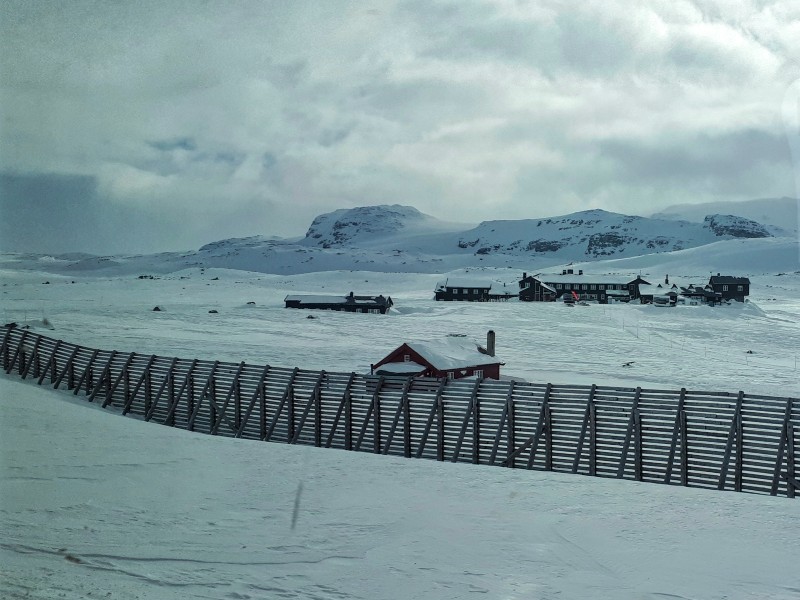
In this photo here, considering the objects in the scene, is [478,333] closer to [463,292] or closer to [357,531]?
[357,531]

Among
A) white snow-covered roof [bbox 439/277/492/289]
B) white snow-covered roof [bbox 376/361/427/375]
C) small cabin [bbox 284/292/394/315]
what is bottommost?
white snow-covered roof [bbox 376/361/427/375]

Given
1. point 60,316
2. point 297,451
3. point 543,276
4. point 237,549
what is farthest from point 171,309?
point 543,276

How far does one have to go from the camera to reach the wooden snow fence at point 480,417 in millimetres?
14516

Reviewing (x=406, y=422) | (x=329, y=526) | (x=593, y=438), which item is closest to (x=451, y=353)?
(x=406, y=422)

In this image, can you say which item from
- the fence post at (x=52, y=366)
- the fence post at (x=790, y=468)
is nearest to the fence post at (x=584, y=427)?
Result: the fence post at (x=790, y=468)

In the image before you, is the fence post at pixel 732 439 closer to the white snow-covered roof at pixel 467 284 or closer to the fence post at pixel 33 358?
the fence post at pixel 33 358

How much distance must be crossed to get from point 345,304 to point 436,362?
54.7m

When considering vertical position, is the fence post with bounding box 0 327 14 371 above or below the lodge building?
below

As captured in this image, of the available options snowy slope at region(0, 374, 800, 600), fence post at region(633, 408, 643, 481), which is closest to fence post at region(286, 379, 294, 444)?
snowy slope at region(0, 374, 800, 600)

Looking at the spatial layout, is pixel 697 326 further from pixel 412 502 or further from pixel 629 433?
pixel 412 502

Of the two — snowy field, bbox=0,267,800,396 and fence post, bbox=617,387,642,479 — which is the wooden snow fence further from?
snowy field, bbox=0,267,800,396

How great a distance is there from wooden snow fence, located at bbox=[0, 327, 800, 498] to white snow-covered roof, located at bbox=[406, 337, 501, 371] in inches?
465

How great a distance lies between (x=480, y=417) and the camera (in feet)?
55.8

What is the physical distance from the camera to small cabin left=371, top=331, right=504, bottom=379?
1218 inches
